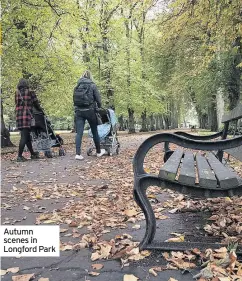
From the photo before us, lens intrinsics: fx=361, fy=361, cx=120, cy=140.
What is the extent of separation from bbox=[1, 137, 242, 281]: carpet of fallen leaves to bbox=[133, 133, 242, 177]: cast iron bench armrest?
0.73 meters

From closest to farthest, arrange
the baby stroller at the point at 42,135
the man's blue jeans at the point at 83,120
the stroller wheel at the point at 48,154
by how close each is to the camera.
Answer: the man's blue jeans at the point at 83,120
the baby stroller at the point at 42,135
the stroller wheel at the point at 48,154

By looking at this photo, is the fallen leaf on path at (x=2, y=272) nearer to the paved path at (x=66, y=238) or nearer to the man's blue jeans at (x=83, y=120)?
the paved path at (x=66, y=238)

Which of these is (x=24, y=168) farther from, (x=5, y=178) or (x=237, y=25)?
(x=237, y=25)

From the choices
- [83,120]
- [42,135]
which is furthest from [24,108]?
[83,120]

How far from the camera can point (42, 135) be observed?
392 inches

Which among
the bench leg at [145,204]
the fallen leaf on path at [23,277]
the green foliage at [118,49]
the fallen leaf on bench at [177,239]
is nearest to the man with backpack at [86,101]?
the green foliage at [118,49]

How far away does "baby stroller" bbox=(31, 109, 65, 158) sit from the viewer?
977cm

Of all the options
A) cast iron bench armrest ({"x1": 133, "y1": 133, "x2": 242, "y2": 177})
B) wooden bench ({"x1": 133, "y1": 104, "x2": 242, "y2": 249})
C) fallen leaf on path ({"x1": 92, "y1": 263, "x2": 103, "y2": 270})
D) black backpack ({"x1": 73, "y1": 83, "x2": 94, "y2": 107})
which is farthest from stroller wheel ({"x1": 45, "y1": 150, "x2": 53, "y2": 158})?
fallen leaf on path ({"x1": 92, "y1": 263, "x2": 103, "y2": 270})

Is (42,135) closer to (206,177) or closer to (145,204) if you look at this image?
(145,204)

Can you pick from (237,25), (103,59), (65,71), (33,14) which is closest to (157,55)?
(103,59)

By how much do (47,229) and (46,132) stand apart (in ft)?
20.8

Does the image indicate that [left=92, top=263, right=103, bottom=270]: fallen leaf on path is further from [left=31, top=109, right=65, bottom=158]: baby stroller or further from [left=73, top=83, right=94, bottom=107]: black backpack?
[left=31, top=109, right=65, bottom=158]: baby stroller

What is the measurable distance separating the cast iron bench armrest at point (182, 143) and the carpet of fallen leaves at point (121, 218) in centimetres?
73

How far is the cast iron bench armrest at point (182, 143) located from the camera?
2828 millimetres
